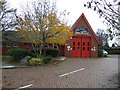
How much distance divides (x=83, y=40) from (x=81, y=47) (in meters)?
1.20

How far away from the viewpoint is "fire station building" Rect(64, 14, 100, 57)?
72.9 ft

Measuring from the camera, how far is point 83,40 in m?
22.5

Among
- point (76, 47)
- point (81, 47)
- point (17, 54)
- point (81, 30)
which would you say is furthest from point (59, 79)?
point (81, 30)

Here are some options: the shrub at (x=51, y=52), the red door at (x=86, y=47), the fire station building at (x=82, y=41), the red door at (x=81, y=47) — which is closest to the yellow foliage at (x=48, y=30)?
the shrub at (x=51, y=52)

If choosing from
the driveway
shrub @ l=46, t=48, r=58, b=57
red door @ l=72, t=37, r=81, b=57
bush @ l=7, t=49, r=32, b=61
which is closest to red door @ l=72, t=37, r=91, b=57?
red door @ l=72, t=37, r=81, b=57

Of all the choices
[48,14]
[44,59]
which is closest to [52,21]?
[48,14]

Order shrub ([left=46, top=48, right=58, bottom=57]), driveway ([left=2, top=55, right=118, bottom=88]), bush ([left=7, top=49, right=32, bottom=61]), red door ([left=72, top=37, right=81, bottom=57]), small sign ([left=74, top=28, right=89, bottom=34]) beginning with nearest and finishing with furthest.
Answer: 1. driveway ([left=2, top=55, right=118, bottom=88])
2. bush ([left=7, top=49, right=32, bottom=61])
3. shrub ([left=46, top=48, right=58, bottom=57])
4. red door ([left=72, top=37, right=81, bottom=57])
5. small sign ([left=74, top=28, right=89, bottom=34])

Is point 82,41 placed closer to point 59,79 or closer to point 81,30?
point 81,30

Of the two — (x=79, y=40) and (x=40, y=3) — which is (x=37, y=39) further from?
(x=79, y=40)

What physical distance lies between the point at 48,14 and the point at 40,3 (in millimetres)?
1417

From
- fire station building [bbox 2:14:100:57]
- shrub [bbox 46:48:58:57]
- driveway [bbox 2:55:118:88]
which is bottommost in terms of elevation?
driveway [bbox 2:55:118:88]

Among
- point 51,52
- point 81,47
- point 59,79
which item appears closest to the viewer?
point 59,79

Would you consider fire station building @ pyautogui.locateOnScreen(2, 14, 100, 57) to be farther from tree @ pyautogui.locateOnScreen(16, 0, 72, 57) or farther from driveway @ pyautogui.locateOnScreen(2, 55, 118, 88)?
driveway @ pyautogui.locateOnScreen(2, 55, 118, 88)

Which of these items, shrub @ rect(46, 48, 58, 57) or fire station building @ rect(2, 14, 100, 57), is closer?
shrub @ rect(46, 48, 58, 57)
